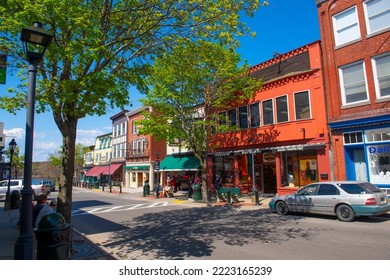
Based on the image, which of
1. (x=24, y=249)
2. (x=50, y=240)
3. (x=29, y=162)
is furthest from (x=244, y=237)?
(x=29, y=162)

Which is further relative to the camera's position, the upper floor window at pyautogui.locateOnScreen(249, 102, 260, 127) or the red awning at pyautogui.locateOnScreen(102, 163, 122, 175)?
the red awning at pyautogui.locateOnScreen(102, 163, 122, 175)

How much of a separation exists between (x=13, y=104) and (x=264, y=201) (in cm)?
1515

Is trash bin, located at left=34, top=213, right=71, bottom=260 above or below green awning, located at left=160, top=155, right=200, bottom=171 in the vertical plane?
below

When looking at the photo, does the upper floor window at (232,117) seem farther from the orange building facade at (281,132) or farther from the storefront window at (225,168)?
the storefront window at (225,168)

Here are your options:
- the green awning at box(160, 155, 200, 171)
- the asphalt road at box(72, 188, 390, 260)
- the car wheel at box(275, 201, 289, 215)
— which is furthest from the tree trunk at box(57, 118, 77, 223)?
the green awning at box(160, 155, 200, 171)

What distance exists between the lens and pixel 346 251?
23.0 ft

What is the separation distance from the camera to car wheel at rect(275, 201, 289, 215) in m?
13.3

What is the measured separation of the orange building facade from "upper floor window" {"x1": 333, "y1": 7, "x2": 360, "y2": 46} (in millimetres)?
1274

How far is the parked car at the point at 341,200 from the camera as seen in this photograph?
1061cm

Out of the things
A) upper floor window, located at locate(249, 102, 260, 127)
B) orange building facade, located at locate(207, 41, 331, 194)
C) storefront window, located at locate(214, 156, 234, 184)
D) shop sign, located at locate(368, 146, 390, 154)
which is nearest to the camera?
shop sign, located at locate(368, 146, 390, 154)

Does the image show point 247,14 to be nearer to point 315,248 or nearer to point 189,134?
point 315,248

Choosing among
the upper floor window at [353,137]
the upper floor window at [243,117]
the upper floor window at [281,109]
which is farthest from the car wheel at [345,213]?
the upper floor window at [243,117]

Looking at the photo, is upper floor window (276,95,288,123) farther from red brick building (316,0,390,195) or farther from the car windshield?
the car windshield

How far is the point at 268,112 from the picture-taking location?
2058 centimetres
